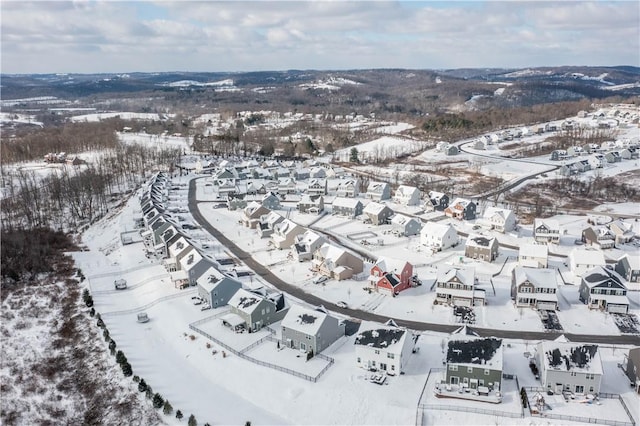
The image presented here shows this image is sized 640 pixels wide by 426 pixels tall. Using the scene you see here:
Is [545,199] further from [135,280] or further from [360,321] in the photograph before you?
[135,280]

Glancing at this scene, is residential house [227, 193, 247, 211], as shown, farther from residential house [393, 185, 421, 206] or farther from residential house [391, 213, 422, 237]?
residential house [391, 213, 422, 237]

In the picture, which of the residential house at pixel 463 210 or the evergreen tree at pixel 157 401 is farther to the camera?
the residential house at pixel 463 210

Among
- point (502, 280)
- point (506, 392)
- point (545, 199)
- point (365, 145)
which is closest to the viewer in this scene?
point (506, 392)

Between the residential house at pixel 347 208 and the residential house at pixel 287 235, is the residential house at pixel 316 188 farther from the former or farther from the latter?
the residential house at pixel 287 235

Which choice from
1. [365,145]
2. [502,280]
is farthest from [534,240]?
[365,145]

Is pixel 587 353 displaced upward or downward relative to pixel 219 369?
upward

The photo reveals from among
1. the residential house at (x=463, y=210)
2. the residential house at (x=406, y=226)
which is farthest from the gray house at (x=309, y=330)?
the residential house at (x=463, y=210)
